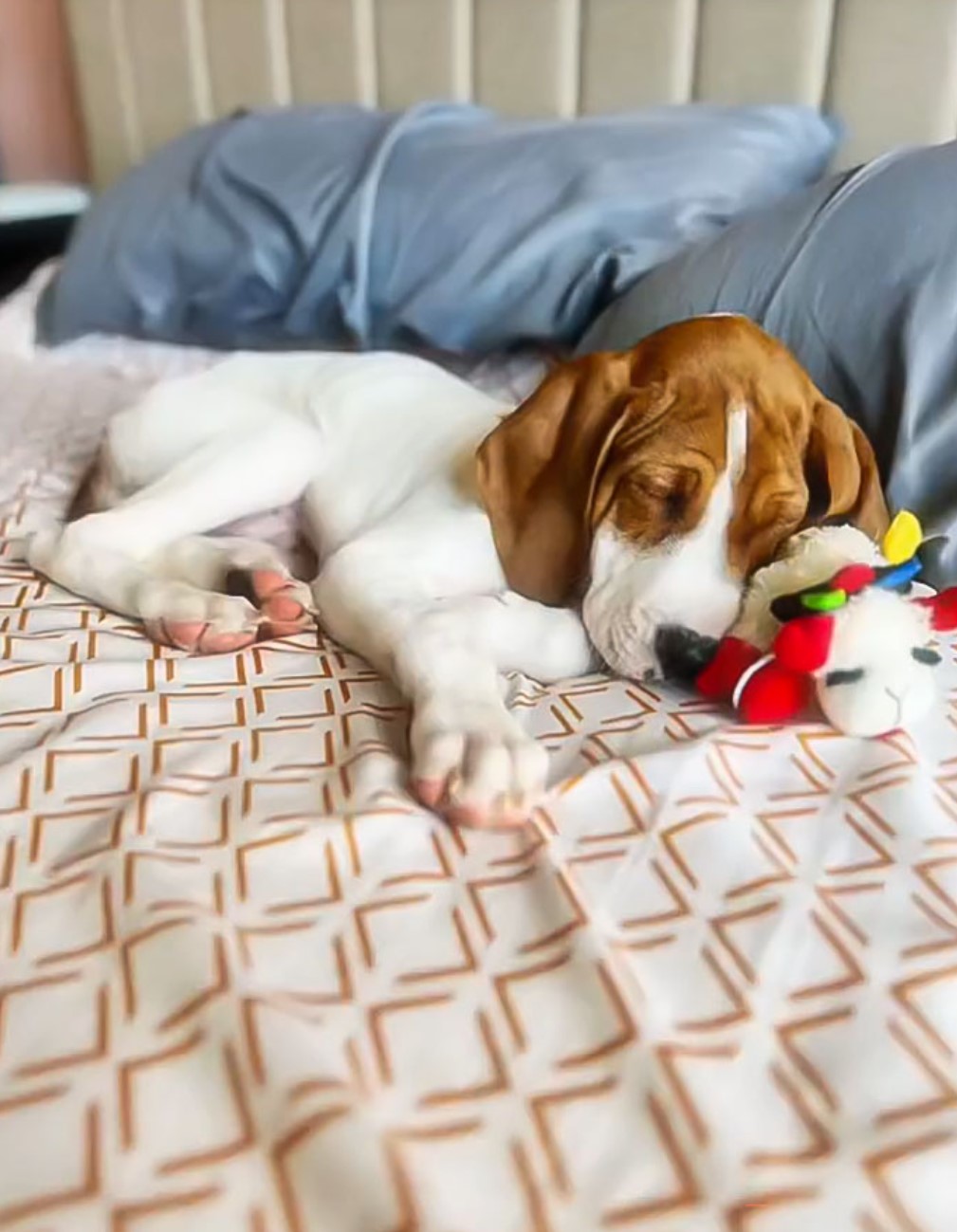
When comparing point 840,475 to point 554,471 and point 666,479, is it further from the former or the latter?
point 554,471

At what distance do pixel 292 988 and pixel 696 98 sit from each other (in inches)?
79.9

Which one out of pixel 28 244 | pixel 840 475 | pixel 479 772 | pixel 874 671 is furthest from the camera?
pixel 28 244

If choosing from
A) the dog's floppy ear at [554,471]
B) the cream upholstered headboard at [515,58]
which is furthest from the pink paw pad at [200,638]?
the cream upholstered headboard at [515,58]

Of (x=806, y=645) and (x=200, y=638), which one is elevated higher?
(x=806, y=645)

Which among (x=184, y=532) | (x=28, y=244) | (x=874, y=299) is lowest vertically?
(x=28, y=244)

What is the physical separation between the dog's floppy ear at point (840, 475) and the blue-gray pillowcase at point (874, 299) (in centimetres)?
11

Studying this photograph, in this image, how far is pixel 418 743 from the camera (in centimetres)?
106

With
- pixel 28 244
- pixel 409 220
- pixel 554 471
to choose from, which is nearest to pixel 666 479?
pixel 554 471

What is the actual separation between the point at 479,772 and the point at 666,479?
434 millimetres

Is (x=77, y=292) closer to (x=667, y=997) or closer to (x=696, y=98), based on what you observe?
(x=696, y=98)

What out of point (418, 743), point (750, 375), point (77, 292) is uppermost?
point (750, 375)

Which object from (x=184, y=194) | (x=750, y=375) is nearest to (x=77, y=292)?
(x=184, y=194)

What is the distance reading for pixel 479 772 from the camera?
3.28ft

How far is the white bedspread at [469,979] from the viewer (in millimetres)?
657
